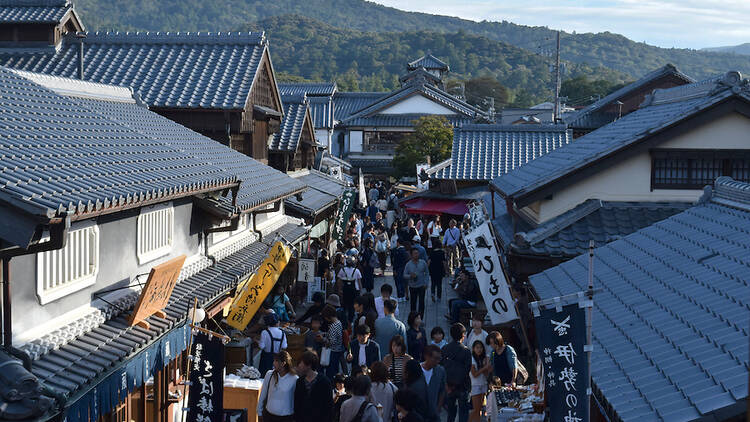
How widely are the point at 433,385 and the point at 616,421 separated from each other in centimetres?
389

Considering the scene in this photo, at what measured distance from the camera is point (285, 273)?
2039 cm

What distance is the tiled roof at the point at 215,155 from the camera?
1404 centimetres

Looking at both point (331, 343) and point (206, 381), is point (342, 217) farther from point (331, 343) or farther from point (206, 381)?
point (206, 381)

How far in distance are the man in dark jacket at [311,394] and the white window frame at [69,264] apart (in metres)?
2.63

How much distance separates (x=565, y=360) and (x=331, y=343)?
19.5 feet

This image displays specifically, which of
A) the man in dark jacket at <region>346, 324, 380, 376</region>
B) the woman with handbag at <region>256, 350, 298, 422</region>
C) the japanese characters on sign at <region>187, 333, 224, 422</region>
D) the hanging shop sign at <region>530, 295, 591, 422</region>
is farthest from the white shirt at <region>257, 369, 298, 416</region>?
the hanging shop sign at <region>530, 295, 591, 422</region>

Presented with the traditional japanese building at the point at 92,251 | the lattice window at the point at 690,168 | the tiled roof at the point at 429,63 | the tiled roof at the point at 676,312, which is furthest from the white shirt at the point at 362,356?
the tiled roof at the point at 429,63

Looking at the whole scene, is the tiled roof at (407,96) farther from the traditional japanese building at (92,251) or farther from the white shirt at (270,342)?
the white shirt at (270,342)

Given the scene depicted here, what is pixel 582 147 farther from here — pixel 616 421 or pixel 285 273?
pixel 616 421

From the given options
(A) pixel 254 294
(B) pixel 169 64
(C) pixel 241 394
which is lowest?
(C) pixel 241 394

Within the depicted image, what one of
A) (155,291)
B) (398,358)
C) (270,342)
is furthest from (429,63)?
(155,291)

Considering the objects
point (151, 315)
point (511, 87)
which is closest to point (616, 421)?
point (151, 315)

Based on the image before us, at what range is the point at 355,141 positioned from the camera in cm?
5803

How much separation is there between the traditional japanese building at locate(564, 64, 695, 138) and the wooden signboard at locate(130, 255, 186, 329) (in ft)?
106
